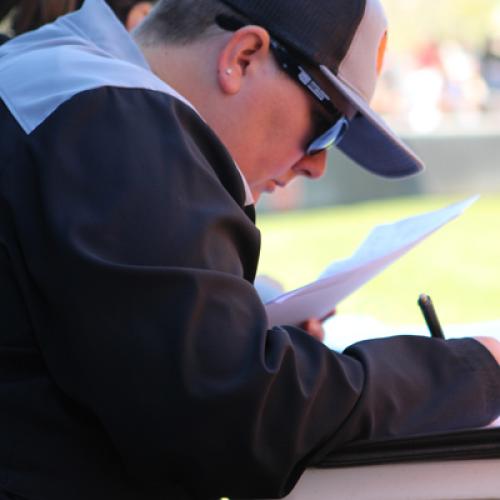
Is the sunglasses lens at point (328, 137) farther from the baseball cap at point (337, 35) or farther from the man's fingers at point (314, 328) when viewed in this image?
the man's fingers at point (314, 328)

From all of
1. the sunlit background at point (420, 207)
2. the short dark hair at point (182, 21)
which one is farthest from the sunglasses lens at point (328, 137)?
the sunlit background at point (420, 207)

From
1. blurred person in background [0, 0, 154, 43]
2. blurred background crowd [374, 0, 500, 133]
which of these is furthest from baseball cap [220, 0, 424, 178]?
blurred background crowd [374, 0, 500, 133]

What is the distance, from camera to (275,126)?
1518 mm

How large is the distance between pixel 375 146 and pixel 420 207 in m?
7.71

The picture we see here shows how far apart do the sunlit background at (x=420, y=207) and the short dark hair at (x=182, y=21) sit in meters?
3.00

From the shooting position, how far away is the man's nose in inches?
65.6

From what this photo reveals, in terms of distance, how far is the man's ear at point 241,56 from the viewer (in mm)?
1432

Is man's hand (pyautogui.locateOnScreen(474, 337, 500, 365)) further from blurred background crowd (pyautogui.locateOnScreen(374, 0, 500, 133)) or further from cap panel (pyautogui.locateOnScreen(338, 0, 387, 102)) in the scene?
blurred background crowd (pyautogui.locateOnScreen(374, 0, 500, 133))

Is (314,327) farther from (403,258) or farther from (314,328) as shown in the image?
(403,258)

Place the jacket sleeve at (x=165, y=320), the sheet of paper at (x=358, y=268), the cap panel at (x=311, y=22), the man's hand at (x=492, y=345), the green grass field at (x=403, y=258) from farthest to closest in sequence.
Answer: the green grass field at (x=403, y=258), the sheet of paper at (x=358, y=268), the cap panel at (x=311, y=22), the man's hand at (x=492, y=345), the jacket sleeve at (x=165, y=320)

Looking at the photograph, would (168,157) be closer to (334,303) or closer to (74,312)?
(74,312)

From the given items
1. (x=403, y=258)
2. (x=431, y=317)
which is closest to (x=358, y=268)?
(x=431, y=317)

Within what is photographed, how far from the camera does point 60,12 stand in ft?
7.91

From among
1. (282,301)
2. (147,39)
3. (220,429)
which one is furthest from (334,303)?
(220,429)
